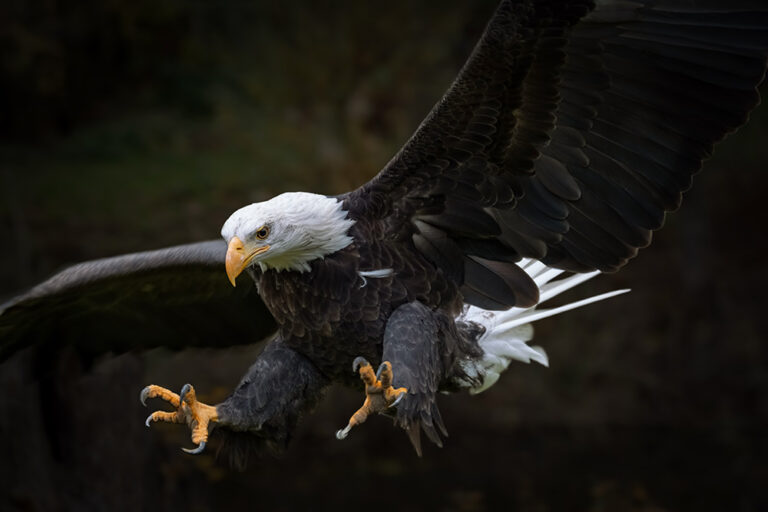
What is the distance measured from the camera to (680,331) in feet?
26.0

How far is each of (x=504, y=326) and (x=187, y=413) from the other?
3.98 ft

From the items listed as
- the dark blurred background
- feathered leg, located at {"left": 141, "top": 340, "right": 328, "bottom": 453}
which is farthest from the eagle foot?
the dark blurred background

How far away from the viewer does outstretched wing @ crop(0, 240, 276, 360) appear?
3.70m

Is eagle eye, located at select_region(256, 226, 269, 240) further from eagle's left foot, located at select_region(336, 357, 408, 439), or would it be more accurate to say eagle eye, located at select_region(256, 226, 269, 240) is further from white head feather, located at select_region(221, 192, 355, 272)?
eagle's left foot, located at select_region(336, 357, 408, 439)

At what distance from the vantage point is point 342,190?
756 centimetres

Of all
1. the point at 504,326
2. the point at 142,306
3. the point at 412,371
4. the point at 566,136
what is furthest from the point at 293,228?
the point at 142,306

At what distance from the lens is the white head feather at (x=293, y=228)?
288 centimetres

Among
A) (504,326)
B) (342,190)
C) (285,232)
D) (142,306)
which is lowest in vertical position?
(504,326)

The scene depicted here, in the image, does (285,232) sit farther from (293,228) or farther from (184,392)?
(184,392)

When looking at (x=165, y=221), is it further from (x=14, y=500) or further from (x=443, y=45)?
(x=14, y=500)

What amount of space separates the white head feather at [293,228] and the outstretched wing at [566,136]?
0.35 ft

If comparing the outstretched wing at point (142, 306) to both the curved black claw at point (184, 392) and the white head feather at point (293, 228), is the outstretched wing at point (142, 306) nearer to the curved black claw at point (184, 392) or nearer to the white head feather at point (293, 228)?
the white head feather at point (293, 228)

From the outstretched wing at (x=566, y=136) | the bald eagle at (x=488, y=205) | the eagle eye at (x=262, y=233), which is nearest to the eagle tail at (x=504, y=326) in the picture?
the bald eagle at (x=488, y=205)

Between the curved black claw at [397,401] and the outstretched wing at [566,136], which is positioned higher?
the outstretched wing at [566,136]
